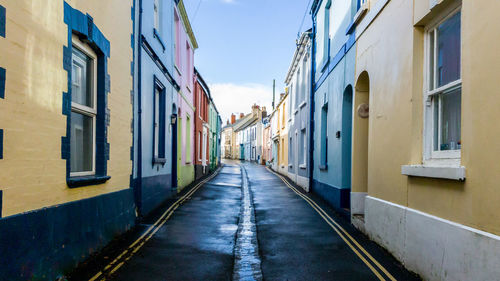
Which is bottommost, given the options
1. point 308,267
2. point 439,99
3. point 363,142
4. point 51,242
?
point 308,267

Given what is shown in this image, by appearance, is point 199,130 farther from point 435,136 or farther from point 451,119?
point 451,119

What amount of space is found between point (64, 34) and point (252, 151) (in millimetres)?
50548

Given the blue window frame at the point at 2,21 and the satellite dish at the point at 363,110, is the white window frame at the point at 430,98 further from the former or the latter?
the blue window frame at the point at 2,21

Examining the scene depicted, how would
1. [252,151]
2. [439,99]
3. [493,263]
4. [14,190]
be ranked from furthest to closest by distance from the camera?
[252,151], [439,99], [14,190], [493,263]

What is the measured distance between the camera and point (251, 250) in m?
5.87

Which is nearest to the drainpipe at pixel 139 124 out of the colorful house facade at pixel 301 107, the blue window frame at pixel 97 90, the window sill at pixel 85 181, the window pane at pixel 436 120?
the blue window frame at pixel 97 90

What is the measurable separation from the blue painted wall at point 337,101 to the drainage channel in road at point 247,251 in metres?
2.54

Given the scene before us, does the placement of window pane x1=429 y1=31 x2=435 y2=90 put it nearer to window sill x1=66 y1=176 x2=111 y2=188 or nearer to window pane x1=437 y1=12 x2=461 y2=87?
window pane x1=437 y1=12 x2=461 y2=87

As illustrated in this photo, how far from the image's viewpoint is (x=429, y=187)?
14.8 feet

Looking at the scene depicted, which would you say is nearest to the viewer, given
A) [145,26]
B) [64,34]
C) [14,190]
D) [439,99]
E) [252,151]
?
[14,190]

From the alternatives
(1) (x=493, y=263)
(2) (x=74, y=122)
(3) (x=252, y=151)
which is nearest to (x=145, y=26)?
(2) (x=74, y=122)

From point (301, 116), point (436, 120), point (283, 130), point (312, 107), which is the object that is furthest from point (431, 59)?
point (283, 130)

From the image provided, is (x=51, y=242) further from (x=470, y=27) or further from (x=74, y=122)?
(x=470, y=27)

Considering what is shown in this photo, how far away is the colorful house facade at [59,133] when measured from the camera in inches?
132
